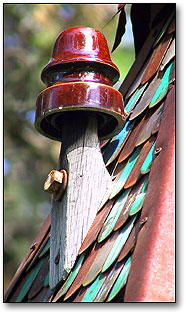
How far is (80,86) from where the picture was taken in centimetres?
224

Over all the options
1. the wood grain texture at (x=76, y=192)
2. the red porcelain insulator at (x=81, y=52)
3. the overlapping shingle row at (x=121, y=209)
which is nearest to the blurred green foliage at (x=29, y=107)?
the overlapping shingle row at (x=121, y=209)

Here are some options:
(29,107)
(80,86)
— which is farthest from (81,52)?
(29,107)

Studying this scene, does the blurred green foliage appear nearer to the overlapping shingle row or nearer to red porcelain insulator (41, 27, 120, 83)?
the overlapping shingle row

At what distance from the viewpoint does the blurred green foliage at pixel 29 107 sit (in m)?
8.58

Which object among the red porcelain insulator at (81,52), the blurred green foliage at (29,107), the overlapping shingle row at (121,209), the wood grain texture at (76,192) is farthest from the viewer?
the blurred green foliage at (29,107)

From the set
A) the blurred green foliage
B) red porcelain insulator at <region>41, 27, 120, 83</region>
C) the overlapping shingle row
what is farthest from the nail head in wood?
the blurred green foliage

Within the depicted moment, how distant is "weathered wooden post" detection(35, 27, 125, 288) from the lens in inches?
87.7

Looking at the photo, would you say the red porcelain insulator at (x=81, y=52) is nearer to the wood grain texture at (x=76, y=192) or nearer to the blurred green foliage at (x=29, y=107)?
the wood grain texture at (x=76, y=192)

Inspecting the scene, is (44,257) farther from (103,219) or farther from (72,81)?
(72,81)

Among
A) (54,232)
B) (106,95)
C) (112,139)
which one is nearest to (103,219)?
(54,232)

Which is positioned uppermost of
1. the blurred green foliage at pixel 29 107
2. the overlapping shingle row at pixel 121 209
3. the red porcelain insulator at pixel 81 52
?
the blurred green foliage at pixel 29 107

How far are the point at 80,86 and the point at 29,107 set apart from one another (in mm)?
6461

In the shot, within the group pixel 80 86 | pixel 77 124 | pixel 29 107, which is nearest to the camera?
pixel 80 86

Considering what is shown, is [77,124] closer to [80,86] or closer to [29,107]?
[80,86]
